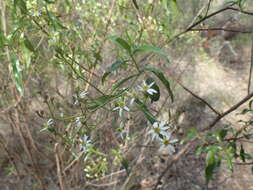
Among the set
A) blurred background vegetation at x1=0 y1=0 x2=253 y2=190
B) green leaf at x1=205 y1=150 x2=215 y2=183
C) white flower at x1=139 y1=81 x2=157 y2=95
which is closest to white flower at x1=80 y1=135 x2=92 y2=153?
blurred background vegetation at x1=0 y1=0 x2=253 y2=190

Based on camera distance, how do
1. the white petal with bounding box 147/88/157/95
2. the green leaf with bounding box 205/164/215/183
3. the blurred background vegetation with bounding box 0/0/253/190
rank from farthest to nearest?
the blurred background vegetation with bounding box 0/0/253/190 < the white petal with bounding box 147/88/157/95 < the green leaf with bounding box 205/164/215/183

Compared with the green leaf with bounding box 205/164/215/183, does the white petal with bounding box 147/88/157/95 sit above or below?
above

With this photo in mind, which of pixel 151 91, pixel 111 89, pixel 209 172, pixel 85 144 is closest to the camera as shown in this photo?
pixel 209 172

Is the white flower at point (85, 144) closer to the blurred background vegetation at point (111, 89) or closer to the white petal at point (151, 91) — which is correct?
the blurred background vegetation at point (111, 89)

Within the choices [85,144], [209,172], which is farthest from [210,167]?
[85,144]

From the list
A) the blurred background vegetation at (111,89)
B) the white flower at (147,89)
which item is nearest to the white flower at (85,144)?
the blurred background vegetation at (111,89)

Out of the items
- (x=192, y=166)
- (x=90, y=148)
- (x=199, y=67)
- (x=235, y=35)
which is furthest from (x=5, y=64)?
(x=235, y=35)

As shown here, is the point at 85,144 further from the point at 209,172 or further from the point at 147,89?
the point at 209,172

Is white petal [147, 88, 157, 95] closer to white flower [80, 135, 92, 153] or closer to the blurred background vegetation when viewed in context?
the blurred background vegetation

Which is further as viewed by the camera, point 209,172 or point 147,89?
point 147,89

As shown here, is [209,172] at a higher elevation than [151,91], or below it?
below

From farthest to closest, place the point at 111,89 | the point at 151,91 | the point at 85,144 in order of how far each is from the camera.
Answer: the point at 111,89 < the point at 85,144 < the point at 151,91

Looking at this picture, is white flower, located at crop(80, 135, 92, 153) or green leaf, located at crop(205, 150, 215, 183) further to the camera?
white flower, located at crop(80, 135, 92, 153)

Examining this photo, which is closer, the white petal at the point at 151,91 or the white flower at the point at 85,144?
the white petal at the point at 151,91
